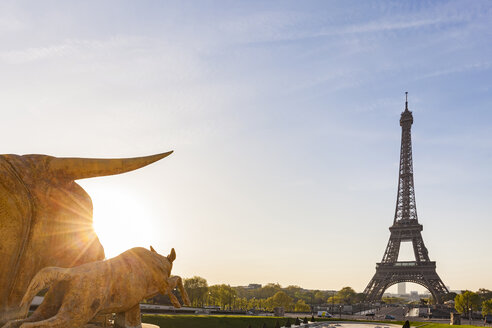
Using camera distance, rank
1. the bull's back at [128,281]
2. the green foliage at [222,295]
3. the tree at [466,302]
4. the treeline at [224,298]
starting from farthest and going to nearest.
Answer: the green foliage at [222,295] < the treeline at [224,298] < the tree at [466,302] < the bull's back at [128,281]

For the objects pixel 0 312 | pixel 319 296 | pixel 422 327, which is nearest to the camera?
pixel 0 312

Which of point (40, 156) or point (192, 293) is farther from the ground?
point (40, 156)

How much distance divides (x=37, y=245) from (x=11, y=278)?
107cm

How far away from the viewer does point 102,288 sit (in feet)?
38.3

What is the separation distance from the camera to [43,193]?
39.3ft

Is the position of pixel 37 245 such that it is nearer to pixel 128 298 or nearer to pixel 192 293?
pixel 128 298

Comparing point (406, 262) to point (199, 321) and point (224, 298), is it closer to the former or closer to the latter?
point (224, 298)

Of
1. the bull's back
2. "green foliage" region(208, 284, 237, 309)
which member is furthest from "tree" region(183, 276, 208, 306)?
the bull's back

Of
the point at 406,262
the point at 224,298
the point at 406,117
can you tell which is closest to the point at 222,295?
the point at 224,298

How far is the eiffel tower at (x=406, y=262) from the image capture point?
84.1m

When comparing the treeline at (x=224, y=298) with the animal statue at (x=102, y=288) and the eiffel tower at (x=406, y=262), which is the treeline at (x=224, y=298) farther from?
the animal statue at (x=102, y=288)

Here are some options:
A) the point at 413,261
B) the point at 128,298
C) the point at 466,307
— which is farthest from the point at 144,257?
the point at 413,261

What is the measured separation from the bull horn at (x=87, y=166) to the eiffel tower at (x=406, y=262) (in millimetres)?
84036

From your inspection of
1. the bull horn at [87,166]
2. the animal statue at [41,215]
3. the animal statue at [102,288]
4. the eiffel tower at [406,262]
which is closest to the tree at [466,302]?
the eiffel tower at [406,262]
